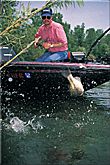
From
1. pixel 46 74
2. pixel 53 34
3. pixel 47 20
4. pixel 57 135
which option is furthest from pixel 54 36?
pixel 57 135

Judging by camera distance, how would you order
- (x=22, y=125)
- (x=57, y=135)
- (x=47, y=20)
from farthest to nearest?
(x=47, y=20)
(x=22, y=125)
(x=57, y=135)

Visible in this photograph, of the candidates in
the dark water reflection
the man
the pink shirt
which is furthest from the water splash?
the pink shirt

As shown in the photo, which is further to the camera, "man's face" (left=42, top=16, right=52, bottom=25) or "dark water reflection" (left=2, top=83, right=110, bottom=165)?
"man's face" (left=42, top=16, right=52, bottom=25)

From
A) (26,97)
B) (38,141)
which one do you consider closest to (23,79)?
(26,97)

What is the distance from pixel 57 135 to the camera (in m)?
4.74

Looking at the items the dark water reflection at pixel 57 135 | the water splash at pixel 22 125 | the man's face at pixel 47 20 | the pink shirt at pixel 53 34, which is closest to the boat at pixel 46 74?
the dark water reflection at pixel 57 135

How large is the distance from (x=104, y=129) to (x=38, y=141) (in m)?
1.17

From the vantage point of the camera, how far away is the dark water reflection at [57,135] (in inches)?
148

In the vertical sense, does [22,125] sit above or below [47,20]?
below

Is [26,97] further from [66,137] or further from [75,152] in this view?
[75,152]

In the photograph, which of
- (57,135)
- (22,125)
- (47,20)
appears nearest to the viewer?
(57,135)

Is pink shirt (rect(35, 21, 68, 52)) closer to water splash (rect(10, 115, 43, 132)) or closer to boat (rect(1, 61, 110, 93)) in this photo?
boat (rect(1, 61, 110, 93))

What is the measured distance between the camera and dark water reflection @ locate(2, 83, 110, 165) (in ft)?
12.3

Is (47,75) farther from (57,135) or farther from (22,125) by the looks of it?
(57,135)
